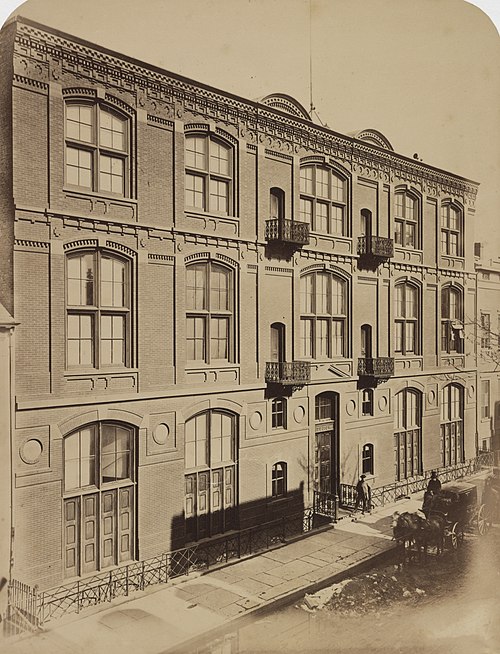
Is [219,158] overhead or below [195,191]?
overhead

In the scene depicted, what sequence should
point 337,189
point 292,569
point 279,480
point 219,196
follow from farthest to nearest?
point 337,189, point 279,480, point 219,196, point 292,569

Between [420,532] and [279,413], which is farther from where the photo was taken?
[279,413]

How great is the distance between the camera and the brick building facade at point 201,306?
1315 cm

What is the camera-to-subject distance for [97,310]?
46.0 feet

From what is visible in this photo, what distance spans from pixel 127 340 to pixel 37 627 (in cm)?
641

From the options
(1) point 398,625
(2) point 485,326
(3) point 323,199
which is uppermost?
(3) point 323,199

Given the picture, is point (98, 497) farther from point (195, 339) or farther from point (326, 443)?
point (326, 443)

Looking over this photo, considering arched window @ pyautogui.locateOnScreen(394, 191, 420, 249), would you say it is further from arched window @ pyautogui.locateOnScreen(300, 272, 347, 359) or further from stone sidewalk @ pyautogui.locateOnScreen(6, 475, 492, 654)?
stone sidewalk @ pyautogui.locateOnScreen(6, 475, 492, 654)

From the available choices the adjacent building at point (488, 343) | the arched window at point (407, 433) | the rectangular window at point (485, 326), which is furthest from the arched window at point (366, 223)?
the arched window at point (407, 433)

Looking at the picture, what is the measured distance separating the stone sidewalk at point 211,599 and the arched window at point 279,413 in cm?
341

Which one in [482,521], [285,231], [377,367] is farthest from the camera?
[377,367]

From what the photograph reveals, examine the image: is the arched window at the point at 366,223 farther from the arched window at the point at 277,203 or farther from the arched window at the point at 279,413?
the arched window at the point at 279,413

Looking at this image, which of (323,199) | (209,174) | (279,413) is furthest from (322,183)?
(279,413)

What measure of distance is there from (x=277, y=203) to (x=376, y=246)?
3.97m
